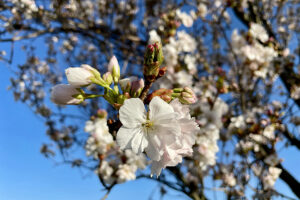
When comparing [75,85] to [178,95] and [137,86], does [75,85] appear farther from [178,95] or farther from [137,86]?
[178,95]

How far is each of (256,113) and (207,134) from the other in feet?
3.58

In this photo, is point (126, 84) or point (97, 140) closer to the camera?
point (126, 84)

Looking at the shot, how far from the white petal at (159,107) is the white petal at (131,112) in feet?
0.10

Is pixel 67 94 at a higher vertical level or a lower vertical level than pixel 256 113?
higher

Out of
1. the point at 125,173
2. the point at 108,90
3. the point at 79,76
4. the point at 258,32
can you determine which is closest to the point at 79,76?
the point at 79,76

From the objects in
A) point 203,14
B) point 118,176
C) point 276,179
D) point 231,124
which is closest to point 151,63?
point 231,124

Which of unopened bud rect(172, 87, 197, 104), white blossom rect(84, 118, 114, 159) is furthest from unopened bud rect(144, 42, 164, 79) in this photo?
white blossom rect(84, 118, 114, 159)

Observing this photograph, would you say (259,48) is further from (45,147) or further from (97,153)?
(45,147)

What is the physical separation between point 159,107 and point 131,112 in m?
0.09

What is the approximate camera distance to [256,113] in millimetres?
3326

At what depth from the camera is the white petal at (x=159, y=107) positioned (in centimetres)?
67

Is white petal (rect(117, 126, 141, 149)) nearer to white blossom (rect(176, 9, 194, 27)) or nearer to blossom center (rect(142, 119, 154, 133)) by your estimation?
blossom center (rect(142, 119, 154, 133))

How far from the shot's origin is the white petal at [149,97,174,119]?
26.5 inches

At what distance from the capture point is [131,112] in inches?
26.9
